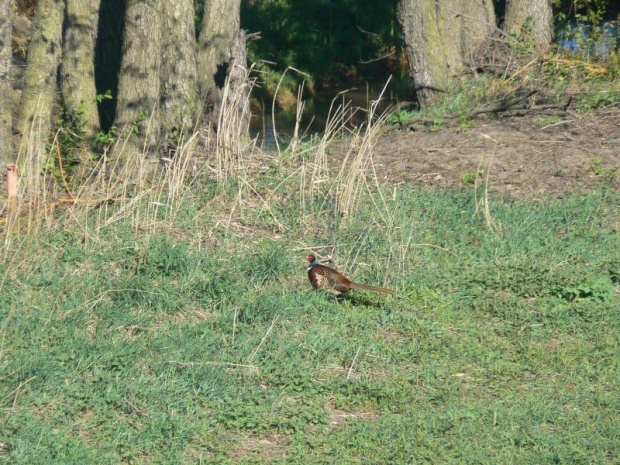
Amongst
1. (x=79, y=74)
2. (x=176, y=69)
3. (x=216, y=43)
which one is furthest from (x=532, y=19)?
(x=79, y=74)

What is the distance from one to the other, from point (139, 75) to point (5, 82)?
1.37 metres

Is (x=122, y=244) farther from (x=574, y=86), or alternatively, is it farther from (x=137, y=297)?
(x=574, y=86)

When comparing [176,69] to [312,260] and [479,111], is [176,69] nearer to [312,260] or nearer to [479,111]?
[479,111]

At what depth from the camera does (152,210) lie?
783 centimetres

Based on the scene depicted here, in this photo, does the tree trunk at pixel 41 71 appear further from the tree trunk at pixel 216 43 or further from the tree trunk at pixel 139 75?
the tree trunk at pixel 216 43

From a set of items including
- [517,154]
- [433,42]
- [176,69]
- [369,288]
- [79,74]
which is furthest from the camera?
[433,42]

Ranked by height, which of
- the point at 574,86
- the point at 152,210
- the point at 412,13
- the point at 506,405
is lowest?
the point at 506,405

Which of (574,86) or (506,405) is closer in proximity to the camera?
(506,405)

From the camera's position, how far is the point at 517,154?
31.3 ft

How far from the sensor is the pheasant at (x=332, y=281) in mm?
6496

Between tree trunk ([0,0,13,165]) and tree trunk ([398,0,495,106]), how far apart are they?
5.64 meters

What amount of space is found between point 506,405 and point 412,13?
7910 mm

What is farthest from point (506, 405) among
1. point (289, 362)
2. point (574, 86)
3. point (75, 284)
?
point (574, 86)

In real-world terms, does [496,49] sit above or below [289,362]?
above
